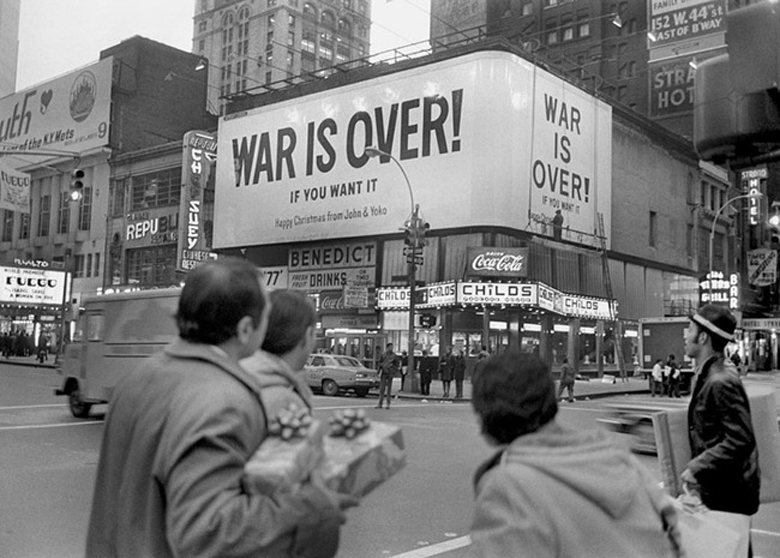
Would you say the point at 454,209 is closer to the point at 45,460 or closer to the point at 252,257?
the point at 252,257

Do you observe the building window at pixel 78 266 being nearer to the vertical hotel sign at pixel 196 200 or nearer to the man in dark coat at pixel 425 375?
the vertical hotel sign at pixel 196 200

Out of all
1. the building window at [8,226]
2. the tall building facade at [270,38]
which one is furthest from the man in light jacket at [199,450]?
the tall building facade at [270,38]

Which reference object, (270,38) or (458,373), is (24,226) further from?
(270,38)

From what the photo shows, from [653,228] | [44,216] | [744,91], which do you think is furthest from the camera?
[44,216]

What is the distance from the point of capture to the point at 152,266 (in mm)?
55438

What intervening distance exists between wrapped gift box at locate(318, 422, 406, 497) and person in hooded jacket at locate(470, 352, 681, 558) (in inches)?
10.2

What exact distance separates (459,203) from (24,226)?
45090 millimetres

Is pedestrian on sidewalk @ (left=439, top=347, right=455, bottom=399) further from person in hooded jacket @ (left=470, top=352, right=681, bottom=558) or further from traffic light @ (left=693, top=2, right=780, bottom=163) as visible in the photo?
person in hooded jacket @ (left=470, top=352, right=681, bottom=558)

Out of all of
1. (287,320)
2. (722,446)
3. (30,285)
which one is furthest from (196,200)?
(287,320)

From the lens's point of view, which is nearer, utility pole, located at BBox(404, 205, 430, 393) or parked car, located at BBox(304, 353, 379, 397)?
parked car, located at BBox(304, 353, 379, 397)

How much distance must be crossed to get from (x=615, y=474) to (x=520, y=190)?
3915cm

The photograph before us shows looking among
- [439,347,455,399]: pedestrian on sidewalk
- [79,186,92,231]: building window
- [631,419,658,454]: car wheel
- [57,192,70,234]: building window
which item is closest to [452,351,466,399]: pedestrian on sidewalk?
[439,347,455,399]: pedestrian on sidewalk

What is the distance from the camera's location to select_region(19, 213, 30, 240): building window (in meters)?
67.8

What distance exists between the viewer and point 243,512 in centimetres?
195
